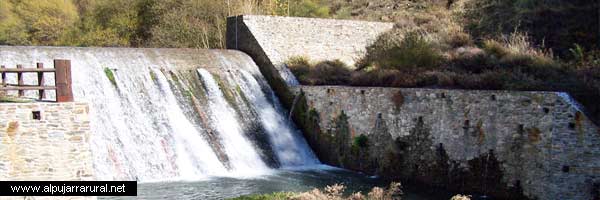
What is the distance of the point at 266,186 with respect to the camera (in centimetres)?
1195

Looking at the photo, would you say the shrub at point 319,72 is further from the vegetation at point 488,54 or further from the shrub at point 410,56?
the shrub at point 410,56

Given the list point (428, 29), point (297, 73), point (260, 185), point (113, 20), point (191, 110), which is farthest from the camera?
point (113, 20)

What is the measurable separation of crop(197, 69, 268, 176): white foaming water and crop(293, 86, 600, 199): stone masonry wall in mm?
1841

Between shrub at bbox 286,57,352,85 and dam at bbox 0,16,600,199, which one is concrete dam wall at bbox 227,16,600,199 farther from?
shrub at bbox 286,57,352,85

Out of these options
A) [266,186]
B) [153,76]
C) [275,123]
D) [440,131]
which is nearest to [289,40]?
[275,123]

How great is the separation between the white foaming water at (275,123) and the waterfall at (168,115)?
3 centimetres

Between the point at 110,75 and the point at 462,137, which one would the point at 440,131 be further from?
the point at 110,75

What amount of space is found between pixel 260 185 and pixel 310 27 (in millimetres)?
6951

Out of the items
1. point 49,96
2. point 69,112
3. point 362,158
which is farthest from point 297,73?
point 69,112

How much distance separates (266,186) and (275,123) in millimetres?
3566

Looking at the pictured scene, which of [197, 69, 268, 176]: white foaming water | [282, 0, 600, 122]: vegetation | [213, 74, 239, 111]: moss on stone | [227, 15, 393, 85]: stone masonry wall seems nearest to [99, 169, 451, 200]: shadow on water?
[197, 69, 268, 176]: white foaming water

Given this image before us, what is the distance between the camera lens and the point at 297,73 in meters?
16.6

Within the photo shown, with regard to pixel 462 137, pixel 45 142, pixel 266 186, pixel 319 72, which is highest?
pixel 319 72

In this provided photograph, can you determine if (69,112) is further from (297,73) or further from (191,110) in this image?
(297,73)
